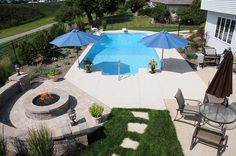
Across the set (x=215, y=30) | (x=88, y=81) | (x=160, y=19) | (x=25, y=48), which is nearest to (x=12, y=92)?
(x=88, y=81)

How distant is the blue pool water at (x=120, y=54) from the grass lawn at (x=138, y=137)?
18.8ft

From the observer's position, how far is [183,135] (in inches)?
285

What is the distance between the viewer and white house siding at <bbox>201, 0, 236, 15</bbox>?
1405cm

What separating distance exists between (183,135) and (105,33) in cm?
2009

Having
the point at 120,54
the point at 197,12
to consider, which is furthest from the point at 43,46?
the point at 197,12

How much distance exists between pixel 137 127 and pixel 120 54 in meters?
11.8

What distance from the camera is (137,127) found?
25.6ft

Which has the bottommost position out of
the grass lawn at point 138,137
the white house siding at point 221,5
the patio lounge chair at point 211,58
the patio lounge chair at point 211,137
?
the grass lawn at point 138,137

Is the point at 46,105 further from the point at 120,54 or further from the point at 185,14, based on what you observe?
the point at 185,14

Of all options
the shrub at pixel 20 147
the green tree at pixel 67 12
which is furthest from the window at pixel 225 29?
the green tree at pixel 67 12

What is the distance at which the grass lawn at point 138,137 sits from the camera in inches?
259

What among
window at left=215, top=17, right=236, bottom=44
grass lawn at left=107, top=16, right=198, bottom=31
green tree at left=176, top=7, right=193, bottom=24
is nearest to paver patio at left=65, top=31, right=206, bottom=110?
window at left=215, top=17, right=236, bottom=44

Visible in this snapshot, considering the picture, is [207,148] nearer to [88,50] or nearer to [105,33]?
[88,50]

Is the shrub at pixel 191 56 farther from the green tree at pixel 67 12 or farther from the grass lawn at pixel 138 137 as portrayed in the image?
the green tree at pixel 67 12
